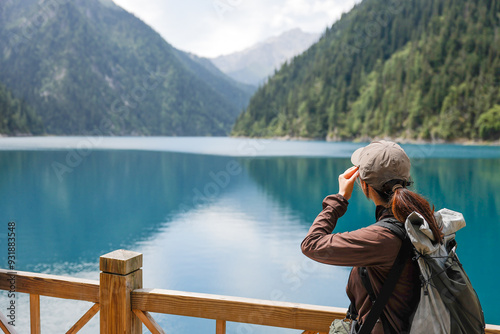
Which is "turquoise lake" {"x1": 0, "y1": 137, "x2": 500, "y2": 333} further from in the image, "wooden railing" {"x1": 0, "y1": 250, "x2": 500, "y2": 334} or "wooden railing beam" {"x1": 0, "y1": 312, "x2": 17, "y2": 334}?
"wooden railing" {"x1": 0, "y1": 250, "x2": 500, "y2": 334}

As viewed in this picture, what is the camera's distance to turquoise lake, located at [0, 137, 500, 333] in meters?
12.4

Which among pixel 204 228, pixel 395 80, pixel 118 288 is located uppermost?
pixel 395 80

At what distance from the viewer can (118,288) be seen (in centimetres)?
279

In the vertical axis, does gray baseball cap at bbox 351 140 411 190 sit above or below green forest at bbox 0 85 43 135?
below

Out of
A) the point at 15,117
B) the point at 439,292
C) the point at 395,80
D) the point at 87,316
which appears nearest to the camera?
the point at 439,292

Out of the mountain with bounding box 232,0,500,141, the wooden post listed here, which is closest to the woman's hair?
the wooden post

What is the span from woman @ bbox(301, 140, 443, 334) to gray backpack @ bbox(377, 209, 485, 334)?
7cm

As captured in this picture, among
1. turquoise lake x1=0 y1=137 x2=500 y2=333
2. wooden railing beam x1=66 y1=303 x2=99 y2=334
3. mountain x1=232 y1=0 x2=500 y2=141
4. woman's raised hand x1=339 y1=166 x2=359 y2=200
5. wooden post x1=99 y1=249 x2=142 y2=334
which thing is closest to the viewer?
woman's raised hand x1=339 y1=166 x2=359 y2=200

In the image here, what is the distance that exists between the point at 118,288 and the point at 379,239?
5.58 ft

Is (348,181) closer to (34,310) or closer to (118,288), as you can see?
(118,288)

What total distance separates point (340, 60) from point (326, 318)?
163 metres

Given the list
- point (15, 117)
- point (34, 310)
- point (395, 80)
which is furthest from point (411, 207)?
point (15, 117)

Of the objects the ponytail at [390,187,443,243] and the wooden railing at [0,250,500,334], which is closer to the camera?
the ponytail at [390,187,443,243]

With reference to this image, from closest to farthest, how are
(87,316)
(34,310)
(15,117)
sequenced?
(87,316), (34,310), (15,117)
